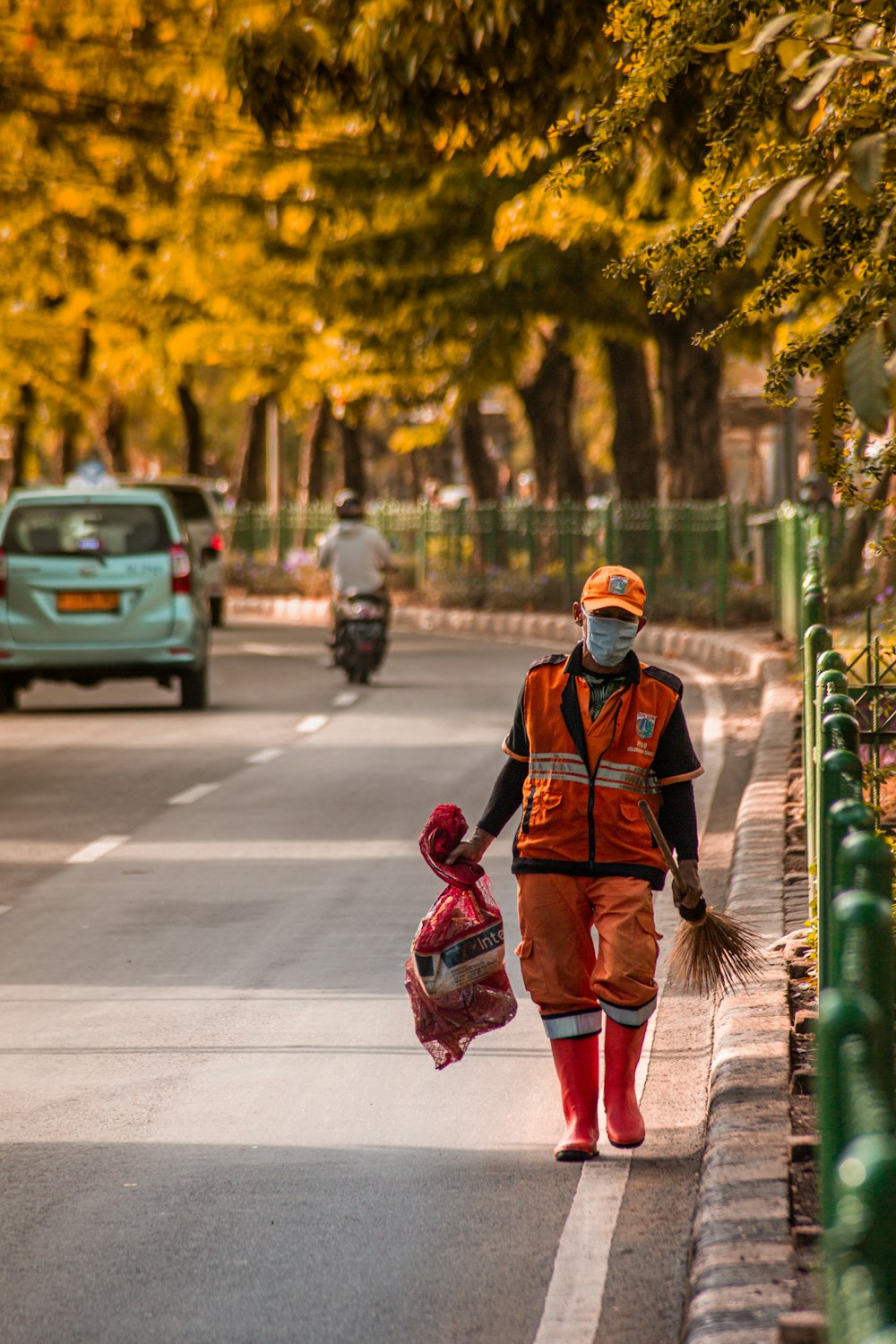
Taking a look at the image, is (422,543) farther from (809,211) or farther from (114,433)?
(809,211)

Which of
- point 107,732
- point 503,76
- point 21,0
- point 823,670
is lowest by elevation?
point 107,732

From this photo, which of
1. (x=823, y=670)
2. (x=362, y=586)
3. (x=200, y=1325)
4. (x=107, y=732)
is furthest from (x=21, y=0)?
(x=200, y=1325)

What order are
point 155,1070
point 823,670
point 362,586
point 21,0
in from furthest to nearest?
point 21,0 < point 362,586 < point 823,670 < point 155,1070

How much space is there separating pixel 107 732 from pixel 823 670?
10.4 metres

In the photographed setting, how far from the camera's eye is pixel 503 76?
36.6ft

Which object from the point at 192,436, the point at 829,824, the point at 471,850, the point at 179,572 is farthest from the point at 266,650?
the point at 829,824

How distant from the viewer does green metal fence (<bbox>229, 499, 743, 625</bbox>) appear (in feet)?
92.1

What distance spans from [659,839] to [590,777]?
24 cm

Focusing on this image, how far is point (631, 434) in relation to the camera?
3278 cm

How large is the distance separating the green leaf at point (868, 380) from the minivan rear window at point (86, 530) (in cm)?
1607

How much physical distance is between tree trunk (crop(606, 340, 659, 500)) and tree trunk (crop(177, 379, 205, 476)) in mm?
17057

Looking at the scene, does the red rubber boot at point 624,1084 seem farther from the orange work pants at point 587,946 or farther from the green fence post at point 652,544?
the green fence post at point 652,544

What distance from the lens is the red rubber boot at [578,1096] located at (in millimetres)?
5918

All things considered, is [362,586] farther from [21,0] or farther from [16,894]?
[21,0]
